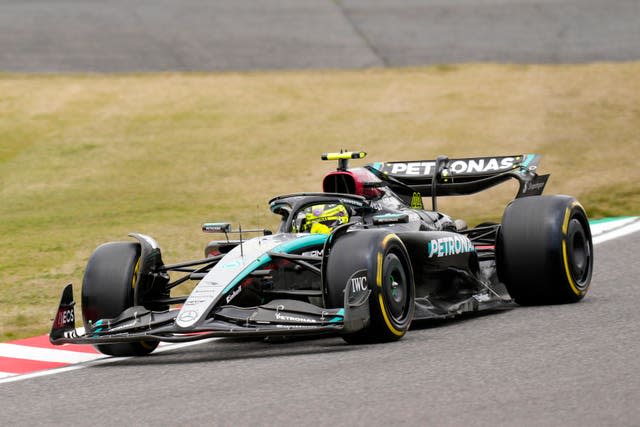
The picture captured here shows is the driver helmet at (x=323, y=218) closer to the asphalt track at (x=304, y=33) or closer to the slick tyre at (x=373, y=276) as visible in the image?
the slick tyre at (x=373, y=276)


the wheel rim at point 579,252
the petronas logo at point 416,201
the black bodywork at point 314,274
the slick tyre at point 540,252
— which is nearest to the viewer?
the black bodywork at point 314,274

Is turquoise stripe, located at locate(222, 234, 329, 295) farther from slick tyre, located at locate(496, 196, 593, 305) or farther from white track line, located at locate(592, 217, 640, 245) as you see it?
white track line, located at locate(592, 217, 640, 245)

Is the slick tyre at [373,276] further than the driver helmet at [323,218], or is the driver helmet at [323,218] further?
the driver helmet at [323,218]

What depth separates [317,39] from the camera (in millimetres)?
27828

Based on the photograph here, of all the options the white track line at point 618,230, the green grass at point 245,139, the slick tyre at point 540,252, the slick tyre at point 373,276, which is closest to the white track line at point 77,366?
the slick tyre at point 373,276

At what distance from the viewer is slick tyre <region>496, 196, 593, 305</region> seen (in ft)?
30.7

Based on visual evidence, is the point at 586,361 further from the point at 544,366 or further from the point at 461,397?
the point at 461,397

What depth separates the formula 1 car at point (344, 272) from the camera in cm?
771

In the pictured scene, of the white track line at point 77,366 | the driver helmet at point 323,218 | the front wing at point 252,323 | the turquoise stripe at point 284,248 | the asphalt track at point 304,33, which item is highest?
the asphalt track at point 304,33

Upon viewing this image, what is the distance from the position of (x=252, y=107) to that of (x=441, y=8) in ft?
26.7

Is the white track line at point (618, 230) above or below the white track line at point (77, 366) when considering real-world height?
above

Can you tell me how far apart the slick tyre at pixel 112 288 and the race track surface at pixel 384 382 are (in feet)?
0.70

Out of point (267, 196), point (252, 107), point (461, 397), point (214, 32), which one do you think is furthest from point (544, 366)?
point (214, 32)

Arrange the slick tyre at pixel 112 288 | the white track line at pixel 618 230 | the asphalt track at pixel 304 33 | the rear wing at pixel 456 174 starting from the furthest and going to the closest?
the asphalt track at pixel 304 33 < the white track line at pixel 618 230 < the rear wing at pixel 456 174 < the slick tyre at pixel 112 288
